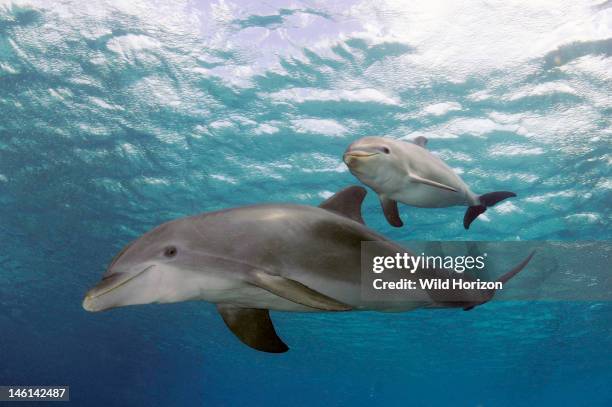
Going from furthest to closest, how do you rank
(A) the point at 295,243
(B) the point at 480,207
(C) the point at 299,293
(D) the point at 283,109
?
(D) the point at 283,109, (B) the point at 480,207, (A) the point at 295,243, (C) the point at 299,293

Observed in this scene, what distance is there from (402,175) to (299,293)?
296 cm

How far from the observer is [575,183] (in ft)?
48.2

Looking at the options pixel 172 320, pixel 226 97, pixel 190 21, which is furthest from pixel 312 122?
pixel 172 320

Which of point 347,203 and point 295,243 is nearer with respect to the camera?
point 295,243

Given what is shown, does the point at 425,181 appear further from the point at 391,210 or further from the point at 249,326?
the point at 249,326

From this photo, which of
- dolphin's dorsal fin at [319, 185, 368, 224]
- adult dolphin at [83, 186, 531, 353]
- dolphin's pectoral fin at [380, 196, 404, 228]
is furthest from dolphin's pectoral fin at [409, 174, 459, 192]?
adult dolphin at [83, 186, 531, 353]

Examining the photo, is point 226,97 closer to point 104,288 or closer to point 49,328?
point 104,288

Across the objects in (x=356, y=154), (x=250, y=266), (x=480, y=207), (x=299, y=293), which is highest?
(x=356, y=154)

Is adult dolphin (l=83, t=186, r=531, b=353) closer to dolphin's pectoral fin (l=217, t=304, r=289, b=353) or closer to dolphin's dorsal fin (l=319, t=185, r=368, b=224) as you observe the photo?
dolphin's pectoral fin (l=217, t=304, r=289, b=353)

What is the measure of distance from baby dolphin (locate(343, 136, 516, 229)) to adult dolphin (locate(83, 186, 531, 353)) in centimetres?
128

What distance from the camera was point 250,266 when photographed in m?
3.01

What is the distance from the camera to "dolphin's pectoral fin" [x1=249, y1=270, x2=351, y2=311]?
2.51 metres

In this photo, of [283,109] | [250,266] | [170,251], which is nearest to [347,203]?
[250,266]

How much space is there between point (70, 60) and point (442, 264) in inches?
466
